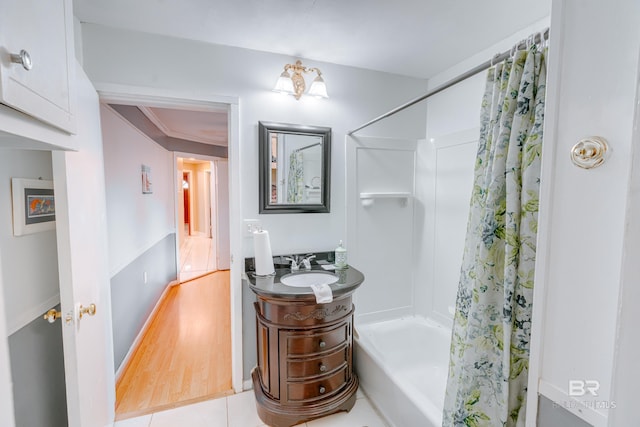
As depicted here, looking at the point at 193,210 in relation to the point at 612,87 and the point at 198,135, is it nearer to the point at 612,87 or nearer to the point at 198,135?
the point at 198,135

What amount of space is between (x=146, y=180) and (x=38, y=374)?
226 centimetres

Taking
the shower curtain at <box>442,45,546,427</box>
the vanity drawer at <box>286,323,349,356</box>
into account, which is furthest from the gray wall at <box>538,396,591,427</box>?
the vanity drawer at <box>286,323,349,356</box>

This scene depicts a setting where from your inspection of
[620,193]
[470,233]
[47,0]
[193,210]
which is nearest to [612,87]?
[620,193]

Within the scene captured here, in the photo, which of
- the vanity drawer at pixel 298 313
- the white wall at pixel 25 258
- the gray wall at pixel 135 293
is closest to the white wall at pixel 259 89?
the vanity drawer at pixel 298 313

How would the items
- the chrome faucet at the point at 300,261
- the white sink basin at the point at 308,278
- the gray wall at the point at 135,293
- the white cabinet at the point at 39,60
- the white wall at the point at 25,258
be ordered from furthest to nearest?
the gray wall at the point at 135,293
the chrome faucet at the point at 300,261
the white sink basin at the point at 308,278
the white wall at the point at 25,258
the white cabinet at the point at 39,60

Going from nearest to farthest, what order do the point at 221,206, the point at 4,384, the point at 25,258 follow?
the point at 4,384, the point at 25,258, the point at 221,206

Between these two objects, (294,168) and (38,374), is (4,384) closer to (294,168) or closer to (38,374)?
(38,374)

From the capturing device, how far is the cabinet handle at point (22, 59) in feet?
1.80

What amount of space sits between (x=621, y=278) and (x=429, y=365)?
1980 mm

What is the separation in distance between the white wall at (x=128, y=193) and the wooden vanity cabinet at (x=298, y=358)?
1.45 meters

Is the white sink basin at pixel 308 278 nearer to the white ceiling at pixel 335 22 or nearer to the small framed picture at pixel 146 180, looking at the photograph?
the white ceiling at pixel 335 22

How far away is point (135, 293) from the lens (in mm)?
2639

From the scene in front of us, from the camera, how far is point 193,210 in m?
8.13

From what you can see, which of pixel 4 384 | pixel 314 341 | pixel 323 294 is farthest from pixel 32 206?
pixel 314 341
